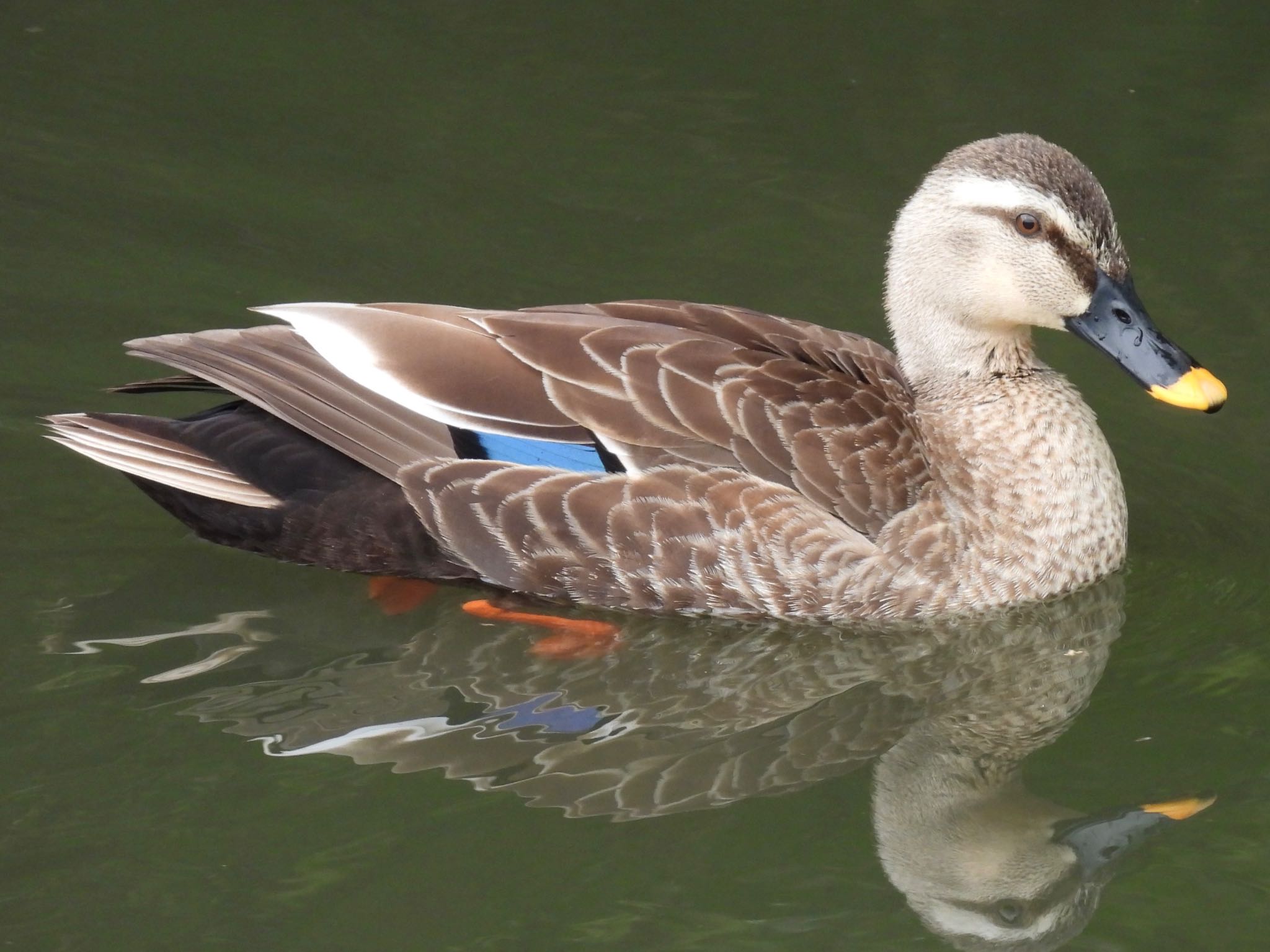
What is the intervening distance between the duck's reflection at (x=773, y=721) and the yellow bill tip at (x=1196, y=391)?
758 mm

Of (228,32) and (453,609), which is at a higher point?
(228,32)

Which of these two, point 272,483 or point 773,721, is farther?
point 272,483

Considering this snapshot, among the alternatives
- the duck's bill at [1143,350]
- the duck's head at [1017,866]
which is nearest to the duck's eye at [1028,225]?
the duck's bill at [1143,350]

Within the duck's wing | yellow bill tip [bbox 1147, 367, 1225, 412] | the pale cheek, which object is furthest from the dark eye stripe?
the duck's wing

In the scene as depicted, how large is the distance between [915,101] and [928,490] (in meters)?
3.70

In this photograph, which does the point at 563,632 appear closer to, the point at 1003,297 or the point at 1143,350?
the point at 1003,297

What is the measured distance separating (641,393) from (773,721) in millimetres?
1129

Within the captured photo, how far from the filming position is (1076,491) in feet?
19.6

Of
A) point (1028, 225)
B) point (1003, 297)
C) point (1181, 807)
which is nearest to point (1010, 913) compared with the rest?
point (1181, 807)

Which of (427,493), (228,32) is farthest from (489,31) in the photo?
(427,493)

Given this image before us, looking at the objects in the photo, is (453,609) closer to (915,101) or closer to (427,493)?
(427,493)

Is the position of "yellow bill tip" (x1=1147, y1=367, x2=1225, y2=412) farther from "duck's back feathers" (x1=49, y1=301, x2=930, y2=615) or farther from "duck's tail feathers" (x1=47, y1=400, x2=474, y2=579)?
"duck's tail feathers" (x1=47, y1=400, x2=474, y2=579)

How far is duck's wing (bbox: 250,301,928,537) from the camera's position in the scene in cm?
565

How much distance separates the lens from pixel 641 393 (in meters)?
5.67
